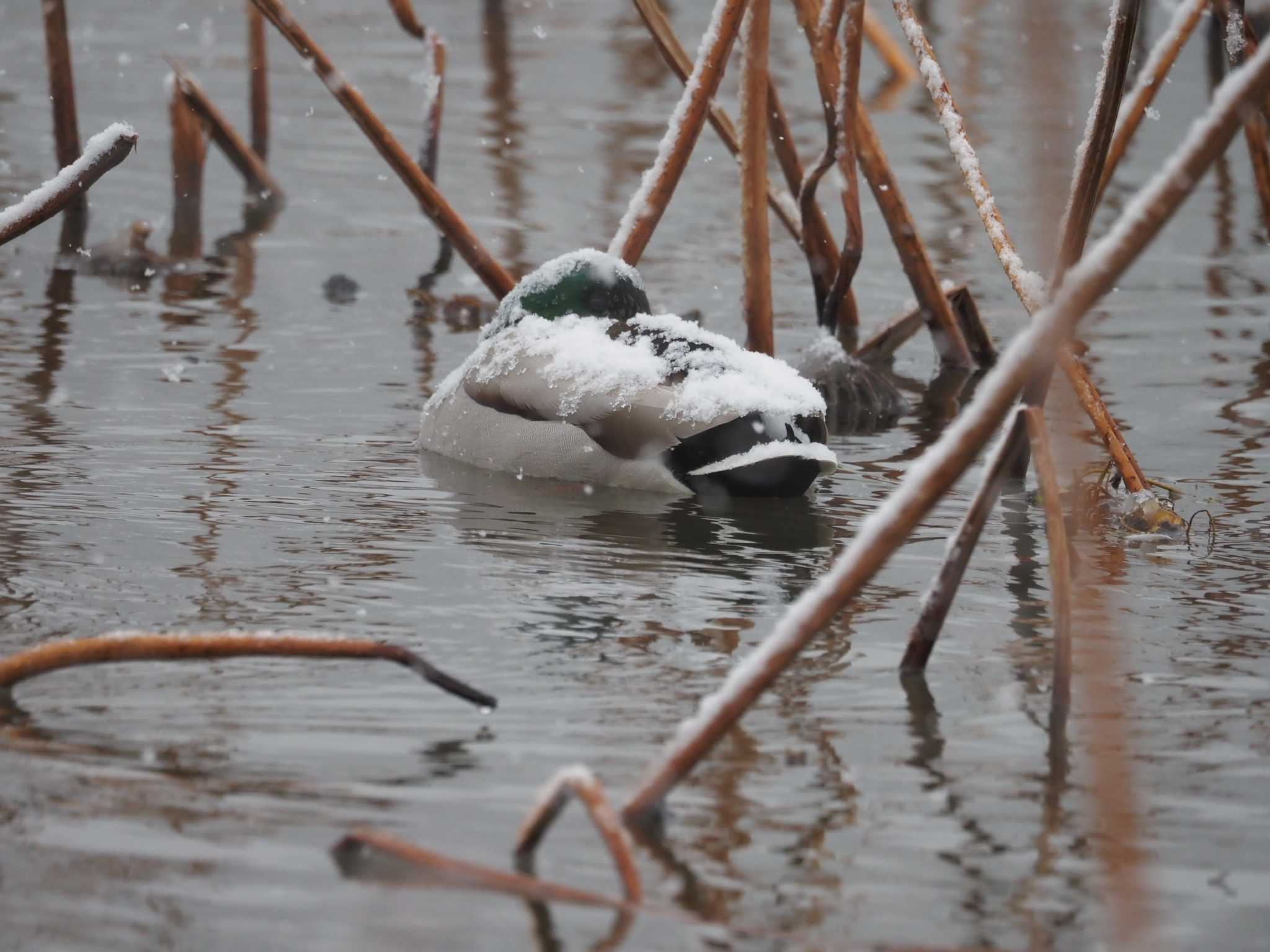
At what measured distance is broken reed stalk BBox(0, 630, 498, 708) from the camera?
372cm

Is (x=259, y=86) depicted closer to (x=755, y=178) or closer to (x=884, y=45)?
(x=884, y=45)

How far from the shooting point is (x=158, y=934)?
3164 mm

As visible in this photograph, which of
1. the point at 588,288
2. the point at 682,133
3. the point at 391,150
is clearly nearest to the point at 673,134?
the point at 682,133

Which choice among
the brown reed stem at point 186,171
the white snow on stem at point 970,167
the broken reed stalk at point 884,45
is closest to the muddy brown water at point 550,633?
the white snow on stem at point 970,167

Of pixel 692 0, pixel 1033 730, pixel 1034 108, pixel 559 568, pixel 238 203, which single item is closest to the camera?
pixel 1034 108

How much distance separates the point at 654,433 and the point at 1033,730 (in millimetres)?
2275

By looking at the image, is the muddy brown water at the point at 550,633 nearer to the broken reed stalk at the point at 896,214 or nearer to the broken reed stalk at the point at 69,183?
the broken reed stalk at the point at 896,214

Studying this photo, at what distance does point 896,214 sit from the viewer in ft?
26.7

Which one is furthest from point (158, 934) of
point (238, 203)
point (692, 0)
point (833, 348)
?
point (692, 0)

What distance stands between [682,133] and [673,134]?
0.03 metres

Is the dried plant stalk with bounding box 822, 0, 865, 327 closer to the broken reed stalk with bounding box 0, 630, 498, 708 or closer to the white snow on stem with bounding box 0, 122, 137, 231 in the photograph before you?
the white snow on stem with bounding box 0, 122, 137, 231

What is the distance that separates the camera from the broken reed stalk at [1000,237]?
5.08 meters

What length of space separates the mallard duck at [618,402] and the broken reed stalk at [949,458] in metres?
2.90

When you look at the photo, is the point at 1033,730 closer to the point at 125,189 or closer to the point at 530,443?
the point at 530,443
